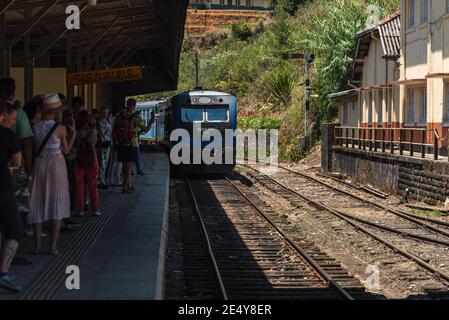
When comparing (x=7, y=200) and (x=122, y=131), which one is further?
(x=122, y=131)

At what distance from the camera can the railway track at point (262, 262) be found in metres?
10.9

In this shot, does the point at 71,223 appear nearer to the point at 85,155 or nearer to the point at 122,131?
the point at 85,155

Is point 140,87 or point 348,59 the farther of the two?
point 140,87

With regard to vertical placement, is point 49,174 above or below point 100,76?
below

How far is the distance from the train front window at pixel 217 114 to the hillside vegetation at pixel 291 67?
15.5 meters

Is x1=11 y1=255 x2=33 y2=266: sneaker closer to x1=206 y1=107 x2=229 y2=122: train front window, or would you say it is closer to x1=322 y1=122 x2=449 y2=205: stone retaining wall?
x1=322 y1=122 x2=449 y2=205: stone retaining wall

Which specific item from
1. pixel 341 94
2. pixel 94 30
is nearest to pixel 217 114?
pixel 94 30

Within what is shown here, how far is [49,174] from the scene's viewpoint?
974 cm

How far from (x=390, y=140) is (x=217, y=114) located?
5.63 meters

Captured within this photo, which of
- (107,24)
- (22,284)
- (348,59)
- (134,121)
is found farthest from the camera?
(348,59)
